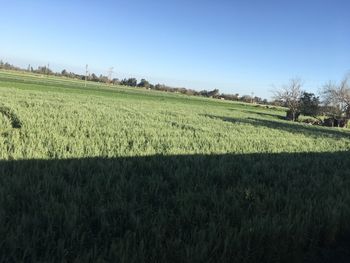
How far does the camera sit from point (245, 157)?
10.6 m

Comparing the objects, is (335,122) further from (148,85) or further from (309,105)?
(148,85)

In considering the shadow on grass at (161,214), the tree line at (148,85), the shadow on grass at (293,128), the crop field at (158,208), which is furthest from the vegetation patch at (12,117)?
the tree line at (148,85)

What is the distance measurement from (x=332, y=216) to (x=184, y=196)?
77.6 inches

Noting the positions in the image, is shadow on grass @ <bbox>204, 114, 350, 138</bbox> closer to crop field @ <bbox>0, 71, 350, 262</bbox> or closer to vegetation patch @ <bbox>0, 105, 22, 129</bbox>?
vegetation patch @ <bbox>0, 105, 22, 129</bbox>

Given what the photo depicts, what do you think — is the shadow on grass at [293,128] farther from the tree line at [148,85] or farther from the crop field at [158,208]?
the tree line at [148,85]

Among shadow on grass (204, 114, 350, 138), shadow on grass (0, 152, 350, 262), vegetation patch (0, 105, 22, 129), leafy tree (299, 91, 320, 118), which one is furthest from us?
leafy tree (299, 91, 320, 118)

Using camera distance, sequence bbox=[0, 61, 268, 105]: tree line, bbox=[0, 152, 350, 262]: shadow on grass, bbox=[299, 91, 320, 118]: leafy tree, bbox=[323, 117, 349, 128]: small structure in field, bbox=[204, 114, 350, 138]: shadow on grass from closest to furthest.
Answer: bbox=[0, 152, 350, 262]: shadow on grass → bbox=[204, 114, 350, 138]: shadow on grass → bbox=[323, 117, 349, 128]: small structure in field → bbox=[299, 91, 320, 118]: leafy tree → bbox=[0, 61, 268, 105]: tree line

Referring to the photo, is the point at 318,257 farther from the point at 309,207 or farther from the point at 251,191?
the point at 251,191

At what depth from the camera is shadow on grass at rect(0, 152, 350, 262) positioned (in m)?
3.69

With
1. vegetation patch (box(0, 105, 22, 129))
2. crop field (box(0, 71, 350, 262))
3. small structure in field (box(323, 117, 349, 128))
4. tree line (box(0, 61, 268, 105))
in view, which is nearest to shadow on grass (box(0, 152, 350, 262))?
crop field (box(0, 71, 350, 262))

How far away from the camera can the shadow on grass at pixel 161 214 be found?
369cm

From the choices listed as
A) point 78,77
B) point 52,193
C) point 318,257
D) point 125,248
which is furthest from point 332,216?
point 78,77

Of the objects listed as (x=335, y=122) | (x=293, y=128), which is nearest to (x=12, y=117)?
(x=293, y=128)

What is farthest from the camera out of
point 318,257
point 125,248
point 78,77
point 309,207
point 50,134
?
point 78,77
